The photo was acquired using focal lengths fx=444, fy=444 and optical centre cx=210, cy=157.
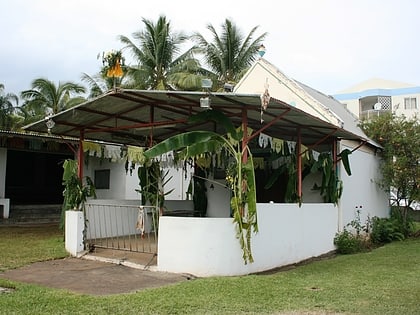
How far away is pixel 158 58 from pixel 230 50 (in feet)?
13.4

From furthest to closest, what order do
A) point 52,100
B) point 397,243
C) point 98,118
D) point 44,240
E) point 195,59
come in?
1. point 52,100
2. point 195,59
3. point 397,243
4. point 44,240
5. point 98,118

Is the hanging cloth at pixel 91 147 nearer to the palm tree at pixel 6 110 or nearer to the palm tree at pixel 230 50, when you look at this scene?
the palm tree at pixel 230 50

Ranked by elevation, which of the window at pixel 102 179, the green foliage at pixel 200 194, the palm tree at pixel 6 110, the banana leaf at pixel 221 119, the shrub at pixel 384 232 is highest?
the palm tree at pixel 6 110

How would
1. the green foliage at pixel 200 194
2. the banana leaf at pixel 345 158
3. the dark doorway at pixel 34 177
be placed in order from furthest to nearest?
the dark doorway at pixel 34 177
the green foliage at pixel 200 194
the banana leaf at pixel 345 158

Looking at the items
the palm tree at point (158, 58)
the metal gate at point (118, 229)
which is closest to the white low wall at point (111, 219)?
the metal gate at point (118, 229)

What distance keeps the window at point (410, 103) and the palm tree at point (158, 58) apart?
25.7 meters

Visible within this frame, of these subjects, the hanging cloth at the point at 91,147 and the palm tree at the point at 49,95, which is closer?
the hanging cloth at the point at 91,147

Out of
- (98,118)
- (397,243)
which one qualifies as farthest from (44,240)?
(397,243)

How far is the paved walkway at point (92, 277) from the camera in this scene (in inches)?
282

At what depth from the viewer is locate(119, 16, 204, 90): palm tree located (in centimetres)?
2383

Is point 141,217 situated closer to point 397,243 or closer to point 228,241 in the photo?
point 228,241

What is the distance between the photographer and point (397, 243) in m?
14.1

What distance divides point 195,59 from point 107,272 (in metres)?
18.1

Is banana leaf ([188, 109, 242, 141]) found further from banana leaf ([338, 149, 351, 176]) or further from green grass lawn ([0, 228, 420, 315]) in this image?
banana leaf ([338, 149, 351, 176])
